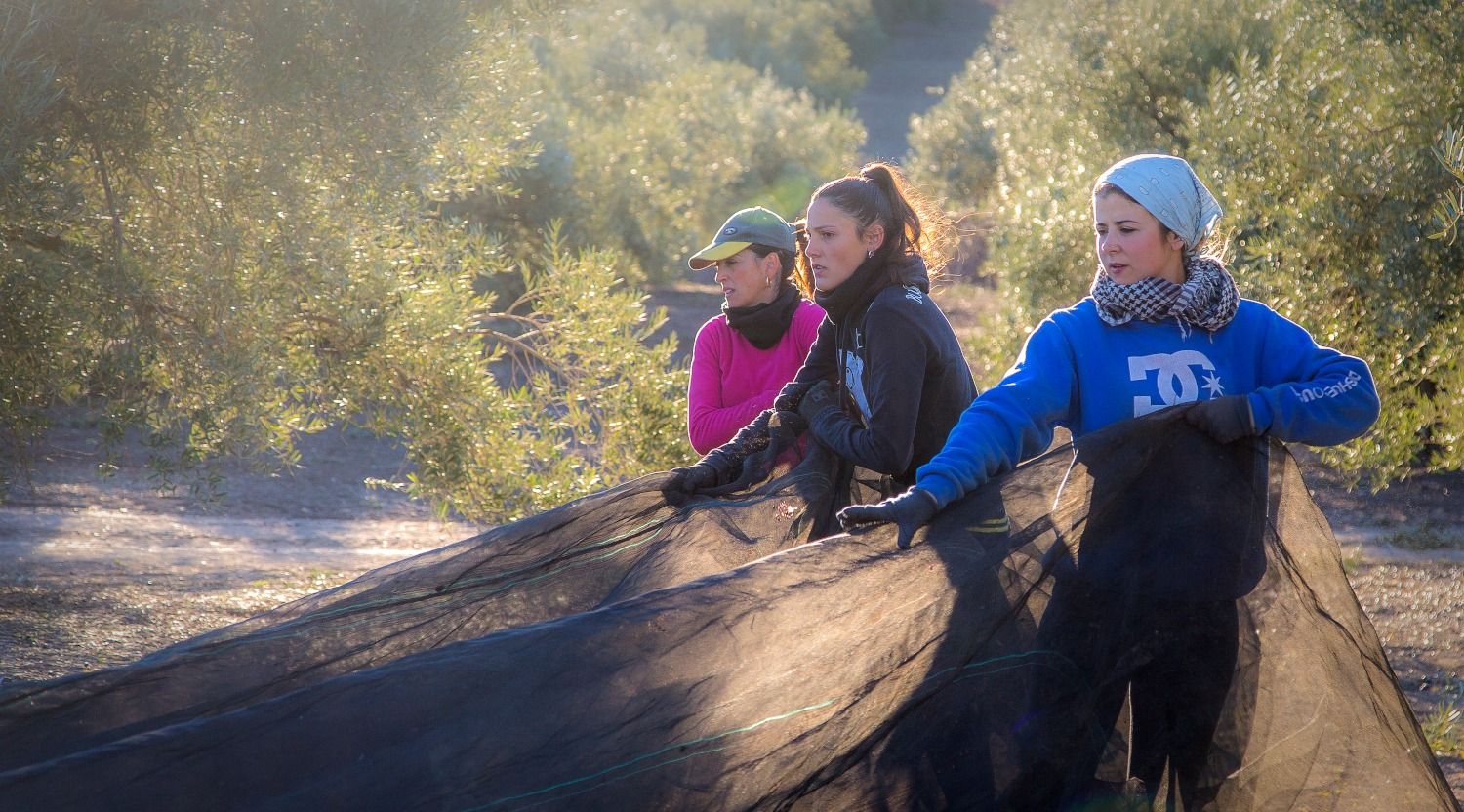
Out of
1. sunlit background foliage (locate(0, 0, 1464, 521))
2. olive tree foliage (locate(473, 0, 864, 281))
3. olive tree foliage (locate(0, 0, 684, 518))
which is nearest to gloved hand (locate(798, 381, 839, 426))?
sunlit background foliage (locate(0, 0, 1464, 521))

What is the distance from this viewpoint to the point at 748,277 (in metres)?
4.65

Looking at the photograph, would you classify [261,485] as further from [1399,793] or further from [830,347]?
[1399,793]

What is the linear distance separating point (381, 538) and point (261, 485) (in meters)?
2.17

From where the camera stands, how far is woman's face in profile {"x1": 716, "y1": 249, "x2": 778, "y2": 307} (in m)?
4.64

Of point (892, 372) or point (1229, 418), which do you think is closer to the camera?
point (1229, 418)

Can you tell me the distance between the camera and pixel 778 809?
2.45 m

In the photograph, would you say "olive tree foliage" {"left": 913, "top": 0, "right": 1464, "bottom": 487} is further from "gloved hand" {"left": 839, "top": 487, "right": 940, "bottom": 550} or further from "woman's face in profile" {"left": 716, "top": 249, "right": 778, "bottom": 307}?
"gloved hand" {"left": 839, "top": 487, "right": 940, "bottom": 550}

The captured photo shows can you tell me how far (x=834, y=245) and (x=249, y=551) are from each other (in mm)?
7358

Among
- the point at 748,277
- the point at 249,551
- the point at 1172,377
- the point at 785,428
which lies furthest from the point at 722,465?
the point at 249,551

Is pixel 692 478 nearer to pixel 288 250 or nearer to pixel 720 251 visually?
pixel 720 251

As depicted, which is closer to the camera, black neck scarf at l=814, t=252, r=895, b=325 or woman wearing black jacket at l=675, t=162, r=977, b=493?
woman wearing black jacket at l=675, t=162, r=977, b=493

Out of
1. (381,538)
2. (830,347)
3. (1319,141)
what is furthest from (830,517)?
(381,538)

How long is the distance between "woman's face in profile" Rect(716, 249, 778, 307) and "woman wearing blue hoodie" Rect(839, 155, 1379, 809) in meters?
1.85

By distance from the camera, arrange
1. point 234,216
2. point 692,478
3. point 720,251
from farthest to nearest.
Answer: point 234,216 < point 720,251 < point 692,478
